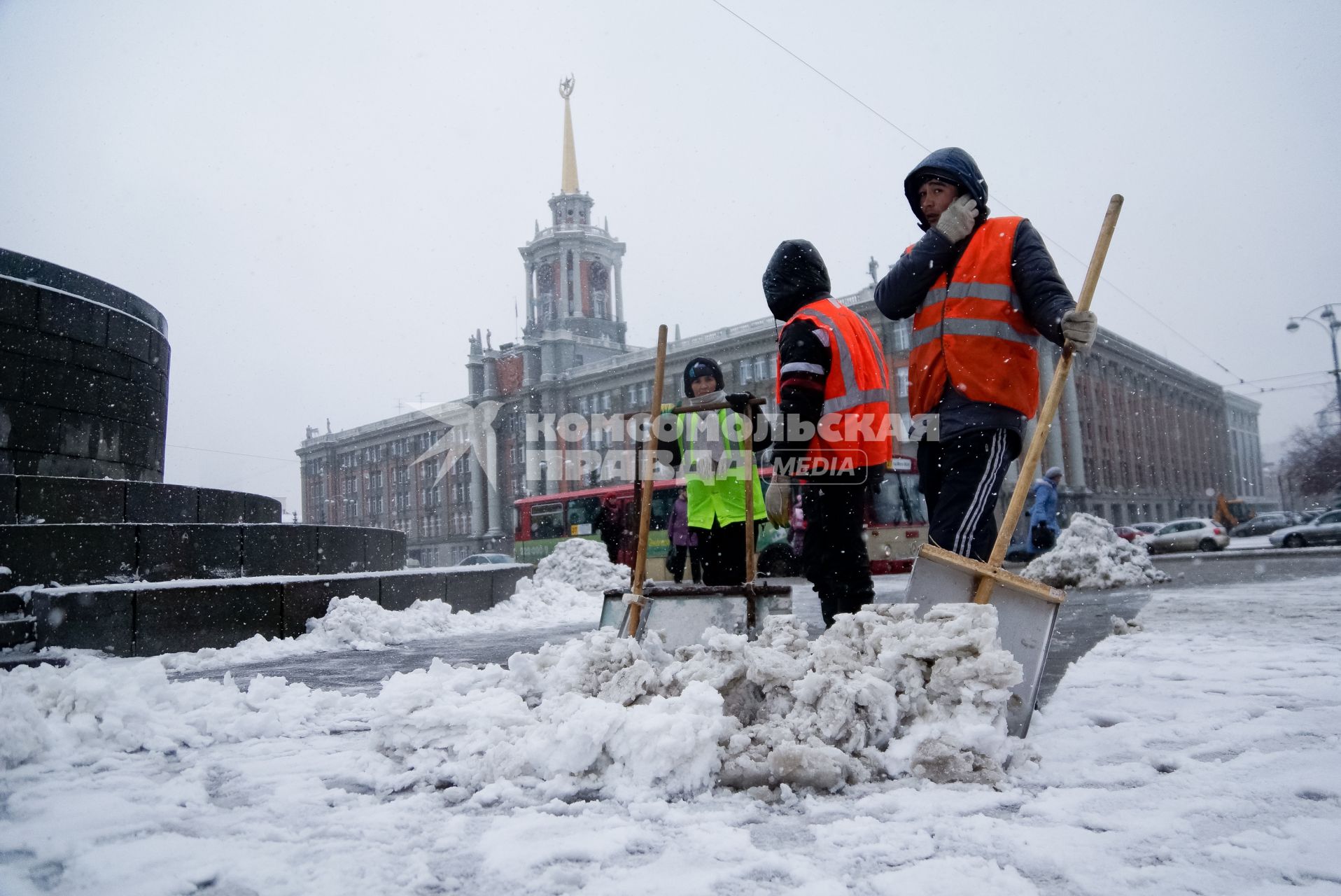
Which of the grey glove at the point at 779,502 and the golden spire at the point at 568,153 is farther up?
the golden spire at the point at 568,153

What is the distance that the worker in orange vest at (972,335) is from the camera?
3027mm

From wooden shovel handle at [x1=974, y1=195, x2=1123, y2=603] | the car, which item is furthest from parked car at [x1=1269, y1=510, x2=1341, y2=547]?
wooden shovel handle at [x1=974, y1=195, x2=1123, y2=603]

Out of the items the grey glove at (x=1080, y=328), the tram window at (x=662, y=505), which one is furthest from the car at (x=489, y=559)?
the grey glove at (x=1080, y=328)

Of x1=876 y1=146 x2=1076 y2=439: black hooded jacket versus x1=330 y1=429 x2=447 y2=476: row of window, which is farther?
x1=330 y1=429 x2=447 y2=476: row of window

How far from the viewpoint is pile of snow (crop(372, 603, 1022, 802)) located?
2143 mm

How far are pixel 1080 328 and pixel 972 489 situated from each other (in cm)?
61

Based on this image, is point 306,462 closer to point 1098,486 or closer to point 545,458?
point 545,458

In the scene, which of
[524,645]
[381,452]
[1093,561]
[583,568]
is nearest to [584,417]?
[381,452]

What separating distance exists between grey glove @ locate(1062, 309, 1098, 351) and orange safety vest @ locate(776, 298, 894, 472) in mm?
1029

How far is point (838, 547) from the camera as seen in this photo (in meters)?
3.71

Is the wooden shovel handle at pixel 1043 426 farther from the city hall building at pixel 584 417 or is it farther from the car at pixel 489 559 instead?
the city hall building at pixel 584 417

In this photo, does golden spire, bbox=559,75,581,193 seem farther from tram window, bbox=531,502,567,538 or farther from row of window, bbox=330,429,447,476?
tram window, bbox=531,502,567,538

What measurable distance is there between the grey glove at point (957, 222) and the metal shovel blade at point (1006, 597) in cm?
115

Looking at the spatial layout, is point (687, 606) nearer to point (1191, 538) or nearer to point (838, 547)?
point (838, 547)
